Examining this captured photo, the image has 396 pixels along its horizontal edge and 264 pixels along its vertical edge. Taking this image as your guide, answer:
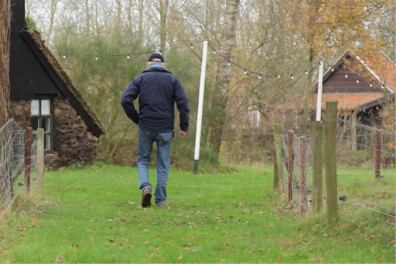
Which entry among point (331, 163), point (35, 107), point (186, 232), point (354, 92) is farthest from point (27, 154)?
point (354, 92)

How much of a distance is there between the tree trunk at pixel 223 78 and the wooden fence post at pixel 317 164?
1459 centimetres

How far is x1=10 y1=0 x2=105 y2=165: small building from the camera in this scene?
19266 millimetres

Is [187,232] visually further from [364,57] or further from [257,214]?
[364,57]

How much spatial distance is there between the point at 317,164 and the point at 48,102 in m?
12.6

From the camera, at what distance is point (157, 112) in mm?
10750

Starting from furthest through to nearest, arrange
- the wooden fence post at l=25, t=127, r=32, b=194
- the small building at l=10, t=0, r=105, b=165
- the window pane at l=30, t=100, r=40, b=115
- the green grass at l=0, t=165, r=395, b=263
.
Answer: the window pane at l=30, t=100, r=40, b=115 → the small building at l=10, t=0, r=105, b=165 → the wooden fence post at l=25, t=127, r=32, b=194 → the green grass at l=0, t=165, r=395, b=263

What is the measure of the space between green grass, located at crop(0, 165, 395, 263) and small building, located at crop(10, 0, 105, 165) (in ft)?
24.9

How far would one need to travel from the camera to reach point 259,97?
130ft

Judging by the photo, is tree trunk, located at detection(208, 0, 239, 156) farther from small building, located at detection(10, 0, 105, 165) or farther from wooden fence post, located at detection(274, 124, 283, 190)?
wooden fence post, located at detection(274, 124, 283, 190)

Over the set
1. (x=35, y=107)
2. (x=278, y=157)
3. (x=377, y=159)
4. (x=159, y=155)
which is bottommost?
(x=377, y=159)

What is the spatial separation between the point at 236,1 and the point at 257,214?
14632mm

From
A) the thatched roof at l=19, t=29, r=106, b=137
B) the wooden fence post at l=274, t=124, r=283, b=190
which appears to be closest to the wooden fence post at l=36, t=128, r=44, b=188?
the wooden fence post at l=274, t=124, r=283, b=190

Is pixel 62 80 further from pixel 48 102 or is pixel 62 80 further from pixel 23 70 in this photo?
pixel 23 70

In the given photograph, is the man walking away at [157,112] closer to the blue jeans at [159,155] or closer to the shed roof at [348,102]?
the blue jeans at [159,155]
